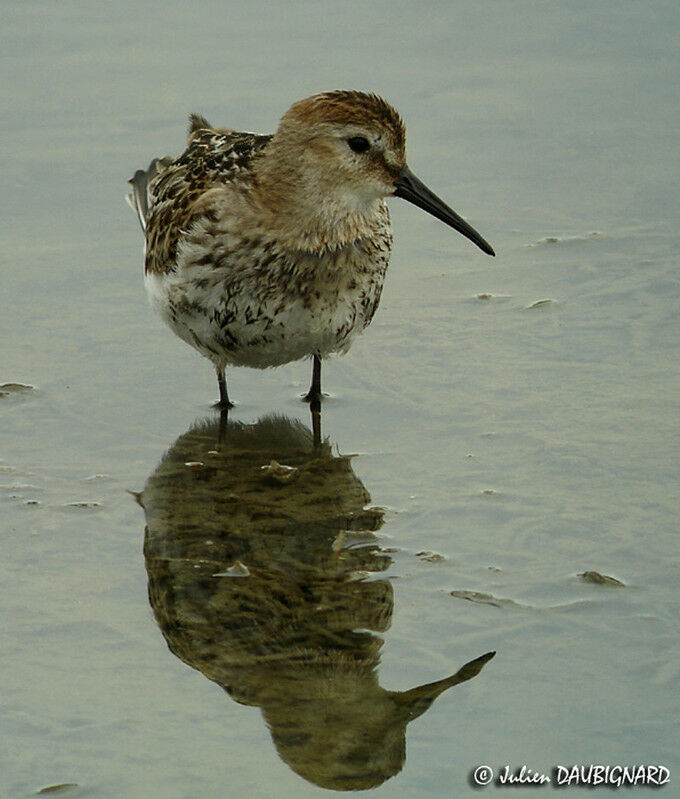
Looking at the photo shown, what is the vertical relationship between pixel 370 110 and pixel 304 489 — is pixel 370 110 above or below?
above

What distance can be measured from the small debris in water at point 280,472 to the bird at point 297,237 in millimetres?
648

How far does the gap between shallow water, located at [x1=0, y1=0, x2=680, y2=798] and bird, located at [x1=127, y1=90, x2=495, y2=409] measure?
1.63 feet

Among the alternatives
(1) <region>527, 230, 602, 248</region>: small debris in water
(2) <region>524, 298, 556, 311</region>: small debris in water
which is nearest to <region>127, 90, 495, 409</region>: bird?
(2) <region>524, 298, 556, 311</region>: small debris in water

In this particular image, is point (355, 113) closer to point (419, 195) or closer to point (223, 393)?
point (419, 195)

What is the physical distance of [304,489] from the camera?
22.3 ft

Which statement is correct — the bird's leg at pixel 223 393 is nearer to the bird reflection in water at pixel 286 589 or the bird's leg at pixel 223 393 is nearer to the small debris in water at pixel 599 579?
the bird reflection in water at pixel 286 589

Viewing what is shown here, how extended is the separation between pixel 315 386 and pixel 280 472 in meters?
0.91

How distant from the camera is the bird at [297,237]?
7.20 m

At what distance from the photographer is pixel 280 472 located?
22.8 feet

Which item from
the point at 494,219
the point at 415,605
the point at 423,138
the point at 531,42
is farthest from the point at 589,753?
the point at 531,42

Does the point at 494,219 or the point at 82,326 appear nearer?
the point at 82,326

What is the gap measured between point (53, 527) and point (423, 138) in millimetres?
4934

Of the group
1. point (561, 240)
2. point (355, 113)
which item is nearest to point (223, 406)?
point (355, 113)

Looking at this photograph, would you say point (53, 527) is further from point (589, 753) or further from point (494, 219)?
point (494, 219)
